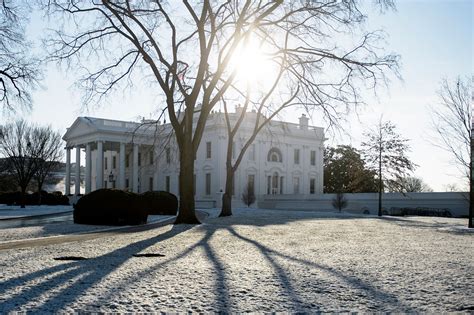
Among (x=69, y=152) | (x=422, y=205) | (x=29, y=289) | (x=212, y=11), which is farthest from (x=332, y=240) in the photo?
(x=69, y=152)

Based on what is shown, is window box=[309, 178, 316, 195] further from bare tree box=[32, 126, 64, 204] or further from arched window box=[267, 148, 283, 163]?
bare tree box=[32, 126, 64, 204]

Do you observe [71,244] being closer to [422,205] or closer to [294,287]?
[294,287]

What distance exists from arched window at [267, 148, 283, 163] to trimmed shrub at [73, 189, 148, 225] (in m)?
46.0

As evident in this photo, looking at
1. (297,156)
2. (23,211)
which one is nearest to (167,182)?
(297,156)

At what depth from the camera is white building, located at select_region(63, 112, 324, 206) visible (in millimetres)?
62062

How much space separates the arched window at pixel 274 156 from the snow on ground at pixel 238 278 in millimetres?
53730

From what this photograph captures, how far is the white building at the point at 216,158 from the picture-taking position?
62.1m

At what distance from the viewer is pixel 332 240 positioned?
1430 cm

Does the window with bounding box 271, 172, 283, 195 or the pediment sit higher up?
the pediment

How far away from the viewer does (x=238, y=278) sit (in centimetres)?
764

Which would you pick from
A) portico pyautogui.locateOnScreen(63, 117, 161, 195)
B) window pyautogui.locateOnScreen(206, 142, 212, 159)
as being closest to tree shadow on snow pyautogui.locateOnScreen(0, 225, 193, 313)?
portico pyautogui.locateOnScreen(63, 117, 161, 195)

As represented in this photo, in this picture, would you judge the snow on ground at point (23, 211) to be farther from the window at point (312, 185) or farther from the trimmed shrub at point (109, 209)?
the window at point (312, 185)

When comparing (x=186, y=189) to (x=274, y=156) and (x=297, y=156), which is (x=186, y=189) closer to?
(x=274, y=156)

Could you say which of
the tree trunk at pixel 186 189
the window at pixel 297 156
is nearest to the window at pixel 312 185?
the window at pixel 297 156
